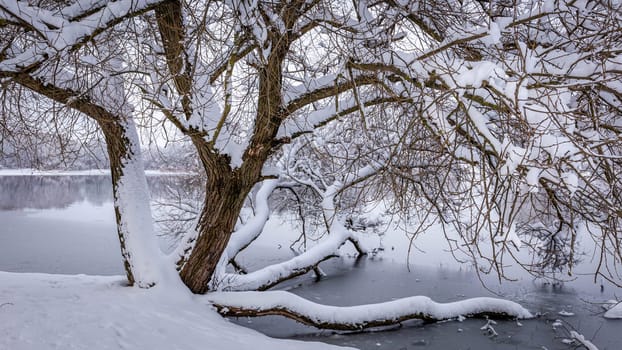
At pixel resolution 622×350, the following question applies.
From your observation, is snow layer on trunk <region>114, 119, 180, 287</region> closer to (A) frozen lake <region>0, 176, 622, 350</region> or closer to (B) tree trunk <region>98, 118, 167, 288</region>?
(B) tree trunk <region>98, 118, 167, 288</region>

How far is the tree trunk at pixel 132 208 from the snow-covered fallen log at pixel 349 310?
914mm

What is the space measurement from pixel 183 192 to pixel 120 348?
11388mm

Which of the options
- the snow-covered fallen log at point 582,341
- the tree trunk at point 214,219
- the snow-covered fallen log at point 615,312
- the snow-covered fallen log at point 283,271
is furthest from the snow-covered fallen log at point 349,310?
the snow-covered fallen log at point 615,312

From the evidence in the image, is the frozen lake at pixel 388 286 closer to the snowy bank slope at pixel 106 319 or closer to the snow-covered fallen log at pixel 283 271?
the snow-covered fallen log at pixel 283 271

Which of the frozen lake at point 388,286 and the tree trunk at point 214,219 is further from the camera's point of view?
the frozen lake at point 388,286

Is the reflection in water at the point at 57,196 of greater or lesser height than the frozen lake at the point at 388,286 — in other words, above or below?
above

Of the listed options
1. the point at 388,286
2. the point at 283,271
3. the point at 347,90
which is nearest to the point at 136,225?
the point at 347,90

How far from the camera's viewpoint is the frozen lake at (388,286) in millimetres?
6602

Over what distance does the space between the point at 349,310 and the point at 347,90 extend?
344 cm

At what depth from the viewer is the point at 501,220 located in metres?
2.20

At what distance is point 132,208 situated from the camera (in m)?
5.13

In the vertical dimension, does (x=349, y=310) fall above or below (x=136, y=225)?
below

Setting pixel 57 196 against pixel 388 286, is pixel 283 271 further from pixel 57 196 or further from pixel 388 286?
pixel 57 196

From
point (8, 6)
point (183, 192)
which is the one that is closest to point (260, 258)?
point (183, 192)
